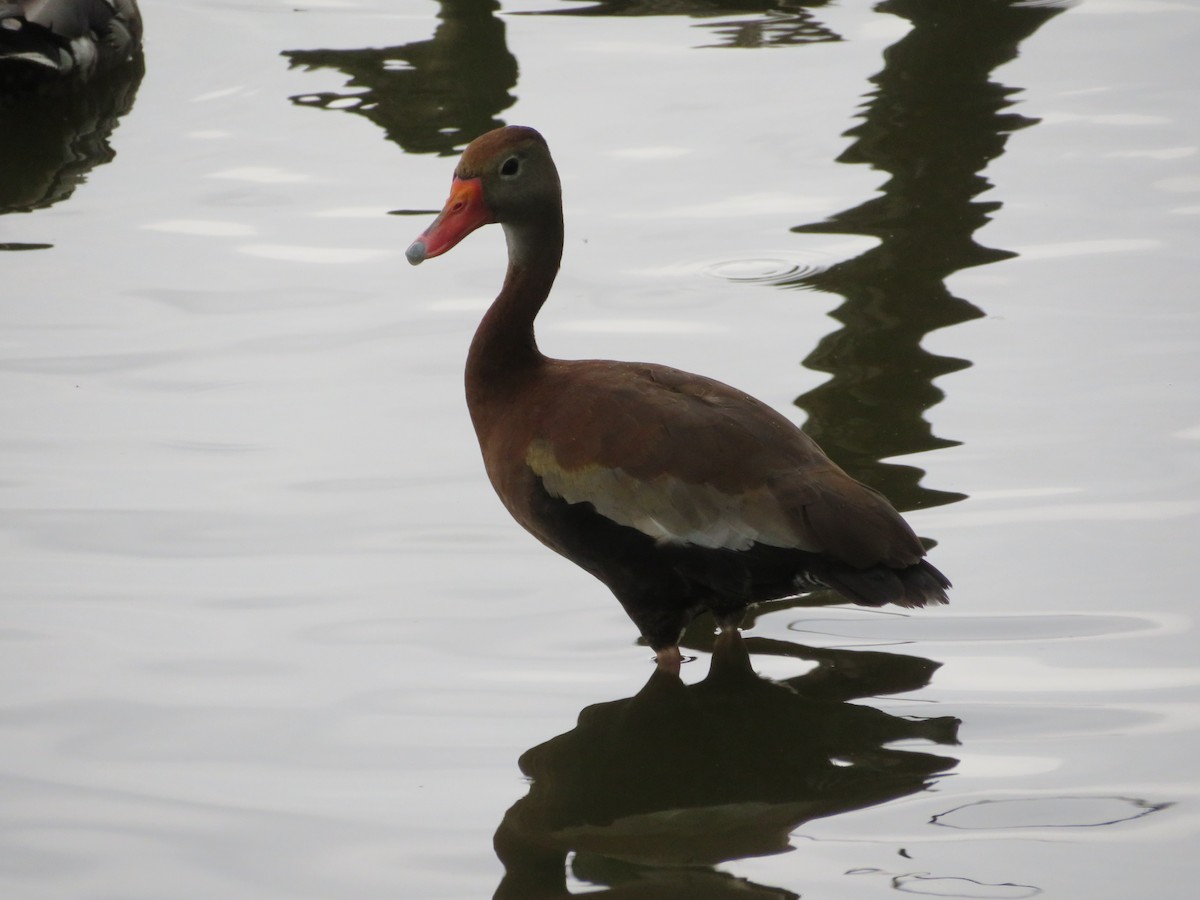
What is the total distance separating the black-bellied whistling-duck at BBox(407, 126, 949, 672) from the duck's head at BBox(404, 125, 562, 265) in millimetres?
450

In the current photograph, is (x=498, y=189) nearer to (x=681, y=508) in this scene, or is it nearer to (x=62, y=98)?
(x=681, y=508)

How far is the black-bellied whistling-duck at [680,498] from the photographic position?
4031 mm

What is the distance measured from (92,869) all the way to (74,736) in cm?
57

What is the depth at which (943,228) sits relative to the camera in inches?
270

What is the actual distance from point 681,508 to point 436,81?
17.1 feet

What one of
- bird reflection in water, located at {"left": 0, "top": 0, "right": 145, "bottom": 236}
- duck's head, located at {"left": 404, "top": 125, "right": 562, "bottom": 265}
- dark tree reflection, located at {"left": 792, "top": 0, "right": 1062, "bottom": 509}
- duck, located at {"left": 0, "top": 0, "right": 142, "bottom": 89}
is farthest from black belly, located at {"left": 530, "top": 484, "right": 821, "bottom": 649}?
duck, located at {"left": 0, "top": 0, "right": 142, "bottom": 89}

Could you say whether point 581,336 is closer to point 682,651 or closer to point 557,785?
point 682,651

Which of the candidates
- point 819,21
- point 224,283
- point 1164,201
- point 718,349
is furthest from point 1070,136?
point 224,283

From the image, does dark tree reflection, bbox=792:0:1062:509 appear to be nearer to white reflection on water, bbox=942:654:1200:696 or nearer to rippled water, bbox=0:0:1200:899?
rippled water, bbox=0:0:1200:899

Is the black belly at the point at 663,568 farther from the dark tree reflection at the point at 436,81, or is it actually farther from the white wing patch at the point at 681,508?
the dark tree reflection at the point at 436,81

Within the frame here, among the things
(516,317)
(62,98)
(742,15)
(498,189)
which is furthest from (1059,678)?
(62,98)

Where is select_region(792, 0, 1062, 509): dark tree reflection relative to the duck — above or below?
below

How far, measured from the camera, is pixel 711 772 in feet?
13.1

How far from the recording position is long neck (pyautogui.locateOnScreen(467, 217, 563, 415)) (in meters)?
4.59
